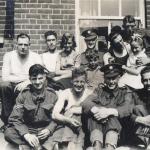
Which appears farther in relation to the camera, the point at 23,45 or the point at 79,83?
the point at 23,45

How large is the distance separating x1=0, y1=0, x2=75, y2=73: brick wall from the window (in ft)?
0.59

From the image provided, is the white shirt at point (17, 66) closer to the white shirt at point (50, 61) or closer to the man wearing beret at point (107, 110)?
the white shirt at point (50, 61)

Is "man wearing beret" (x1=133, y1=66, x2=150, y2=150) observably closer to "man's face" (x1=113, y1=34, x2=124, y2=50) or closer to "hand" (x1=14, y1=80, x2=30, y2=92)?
"man's face" (x1=113, y1=34, x2=124, y2=50)

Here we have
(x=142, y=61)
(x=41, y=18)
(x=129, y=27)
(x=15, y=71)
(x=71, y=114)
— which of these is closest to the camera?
(x=71, y=114)

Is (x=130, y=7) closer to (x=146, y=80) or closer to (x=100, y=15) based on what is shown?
(x=100, y=15)

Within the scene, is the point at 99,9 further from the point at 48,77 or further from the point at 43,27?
the point at 48,77

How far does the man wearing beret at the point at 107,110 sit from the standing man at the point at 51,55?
1450 mm

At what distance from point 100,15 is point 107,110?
10.1ft

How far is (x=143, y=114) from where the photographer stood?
5887 mm

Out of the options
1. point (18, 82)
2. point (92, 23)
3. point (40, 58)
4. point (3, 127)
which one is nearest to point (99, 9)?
point (92, 23)

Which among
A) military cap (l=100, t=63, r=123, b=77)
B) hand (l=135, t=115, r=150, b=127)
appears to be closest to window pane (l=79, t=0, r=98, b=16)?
military cap (l=100, t=63, r=123, b=77)

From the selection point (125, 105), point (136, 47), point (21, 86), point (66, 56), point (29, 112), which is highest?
point (136, 47)

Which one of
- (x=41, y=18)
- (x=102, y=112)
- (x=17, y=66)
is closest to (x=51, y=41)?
(x=17, y=66)

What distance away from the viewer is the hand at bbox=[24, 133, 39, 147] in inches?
226
